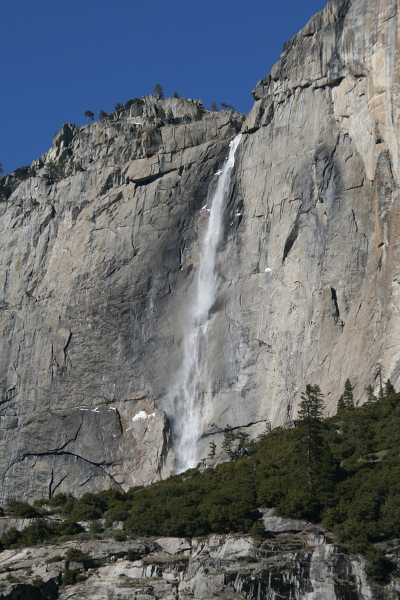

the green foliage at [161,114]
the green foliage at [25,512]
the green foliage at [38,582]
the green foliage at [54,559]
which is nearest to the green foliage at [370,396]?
the green foliage at [25,512]

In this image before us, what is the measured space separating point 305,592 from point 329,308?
33082 mm

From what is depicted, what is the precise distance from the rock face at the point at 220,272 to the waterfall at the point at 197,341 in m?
0.67

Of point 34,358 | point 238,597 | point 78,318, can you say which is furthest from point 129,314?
point 238,597

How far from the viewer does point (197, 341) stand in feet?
281

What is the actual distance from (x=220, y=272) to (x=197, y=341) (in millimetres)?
6597

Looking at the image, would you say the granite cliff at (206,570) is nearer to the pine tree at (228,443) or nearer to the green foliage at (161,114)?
the pine tree at (228,443)

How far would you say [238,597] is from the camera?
4597 cm

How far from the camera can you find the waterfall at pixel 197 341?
81688 mm

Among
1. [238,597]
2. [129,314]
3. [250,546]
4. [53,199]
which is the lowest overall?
[238,597]

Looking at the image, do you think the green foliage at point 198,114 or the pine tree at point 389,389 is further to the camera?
the green foliage at point 198,114

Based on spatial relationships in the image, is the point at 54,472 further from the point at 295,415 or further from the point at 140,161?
the point at 140,161

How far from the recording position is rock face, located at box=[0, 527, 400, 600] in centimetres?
4600

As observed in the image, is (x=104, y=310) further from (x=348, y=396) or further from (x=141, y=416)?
(x=348, y=396)

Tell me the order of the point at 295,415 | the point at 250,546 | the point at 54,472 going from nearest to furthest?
the point at 250,546 < the point at 295,415 < the point at 54,472
